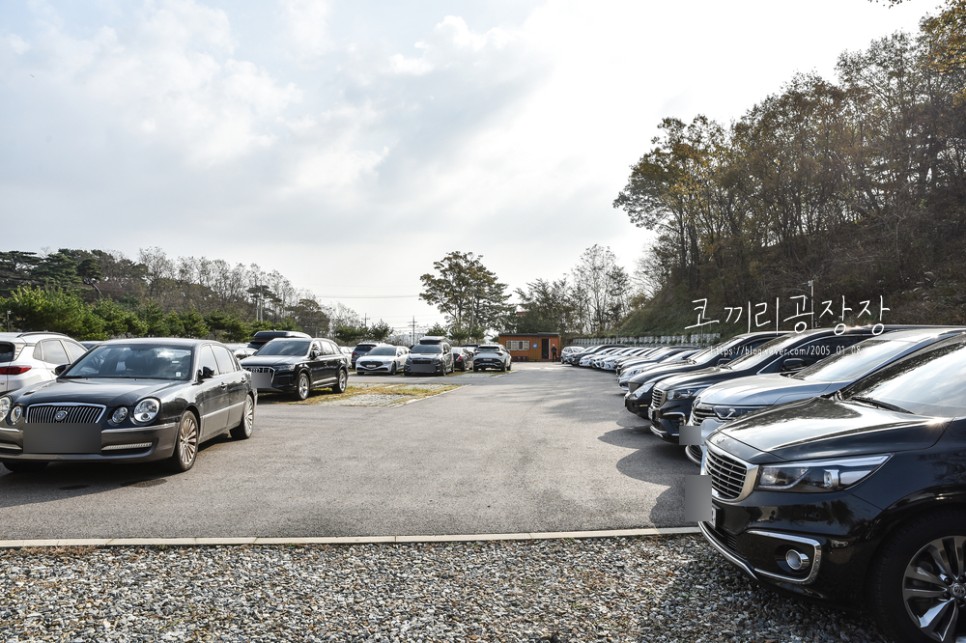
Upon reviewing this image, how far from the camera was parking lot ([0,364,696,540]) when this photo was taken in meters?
4.96

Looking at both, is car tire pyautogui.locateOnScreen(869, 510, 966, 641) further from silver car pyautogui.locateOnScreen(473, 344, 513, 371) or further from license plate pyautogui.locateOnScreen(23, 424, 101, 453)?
silver car pyautogui.locateOnScreen(473, 344, 513, 371)

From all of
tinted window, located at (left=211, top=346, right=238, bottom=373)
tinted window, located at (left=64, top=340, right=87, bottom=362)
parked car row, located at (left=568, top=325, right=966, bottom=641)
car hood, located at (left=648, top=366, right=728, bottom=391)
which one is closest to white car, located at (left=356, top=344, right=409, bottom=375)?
tinted window, located at (left=64, top=340, right=87, bottom=362)

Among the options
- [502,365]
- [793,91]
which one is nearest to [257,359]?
[502,365]

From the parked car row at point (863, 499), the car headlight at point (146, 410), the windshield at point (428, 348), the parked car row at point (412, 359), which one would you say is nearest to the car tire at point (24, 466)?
the car headlight at point (146, 410)

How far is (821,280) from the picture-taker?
2928 centimetres

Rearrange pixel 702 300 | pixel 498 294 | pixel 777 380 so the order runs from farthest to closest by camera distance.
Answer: pixel 498 294
pixel 702 300
pixel 777 380

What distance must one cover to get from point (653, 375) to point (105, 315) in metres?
34.8

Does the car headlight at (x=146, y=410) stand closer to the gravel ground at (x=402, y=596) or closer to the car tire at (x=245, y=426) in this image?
the gravel ground at (x=402, y=596)

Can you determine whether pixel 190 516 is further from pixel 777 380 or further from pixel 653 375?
pixel 653 375

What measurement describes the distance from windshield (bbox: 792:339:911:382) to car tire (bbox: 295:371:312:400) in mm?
11220

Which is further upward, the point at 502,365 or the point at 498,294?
the point at 498,294

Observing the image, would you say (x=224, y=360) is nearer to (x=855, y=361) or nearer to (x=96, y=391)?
(x=96, y=391)

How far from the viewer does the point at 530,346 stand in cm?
7156

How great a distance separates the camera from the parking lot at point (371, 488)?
4.96 meters
